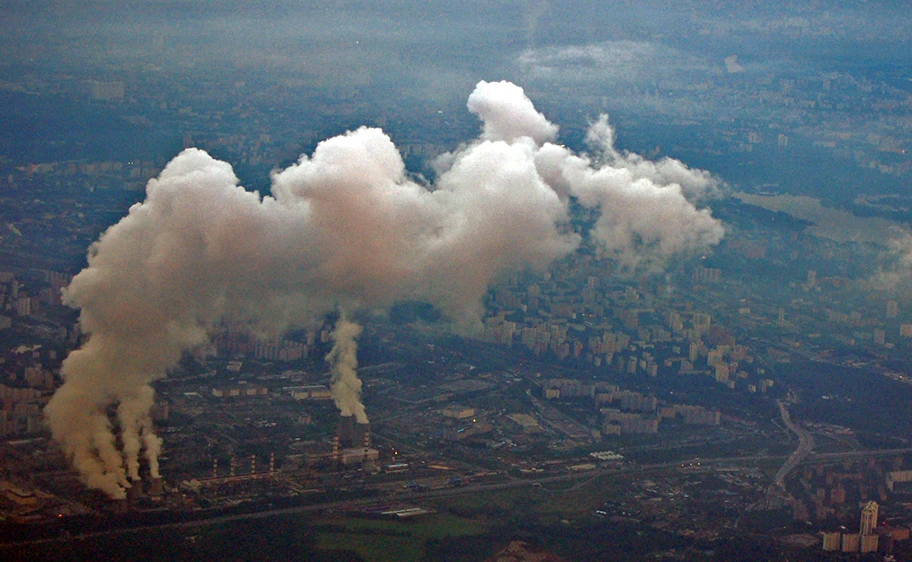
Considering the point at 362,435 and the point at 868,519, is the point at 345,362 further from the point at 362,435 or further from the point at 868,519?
the point at 868,519

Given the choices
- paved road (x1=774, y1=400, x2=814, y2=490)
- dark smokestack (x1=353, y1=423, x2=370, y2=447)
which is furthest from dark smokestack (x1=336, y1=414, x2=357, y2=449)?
paved road (x1=774, y1=400, x2=814, y2=490)

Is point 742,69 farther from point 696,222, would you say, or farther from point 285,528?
point 285,528

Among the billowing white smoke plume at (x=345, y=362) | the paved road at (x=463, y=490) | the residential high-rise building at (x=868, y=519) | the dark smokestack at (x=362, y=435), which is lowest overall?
the residential high-rise building at (x=868, y=519)

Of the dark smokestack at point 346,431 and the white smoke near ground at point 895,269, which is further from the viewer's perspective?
the white smoke near ground at point 895,269

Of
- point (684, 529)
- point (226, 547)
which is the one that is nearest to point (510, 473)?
point (684, 529)

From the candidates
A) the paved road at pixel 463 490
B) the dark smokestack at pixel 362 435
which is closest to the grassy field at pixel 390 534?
the paved road at pixel 463 490

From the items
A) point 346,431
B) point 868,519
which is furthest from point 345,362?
point 868,519

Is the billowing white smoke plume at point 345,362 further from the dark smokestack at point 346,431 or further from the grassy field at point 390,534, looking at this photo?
the grassy field at point 390,534

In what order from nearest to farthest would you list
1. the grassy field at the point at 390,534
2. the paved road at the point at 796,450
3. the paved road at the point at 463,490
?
the paved road at the point at 463,490 → the grassy field at the point at 390,534 → the paved road at the point at 796,450

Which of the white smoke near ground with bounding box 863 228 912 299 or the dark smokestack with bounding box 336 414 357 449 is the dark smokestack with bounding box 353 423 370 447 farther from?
the white smoke near ground with bounding box 863 228 912 299
